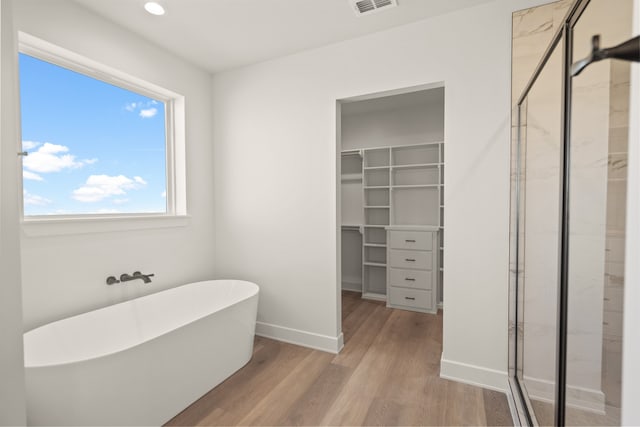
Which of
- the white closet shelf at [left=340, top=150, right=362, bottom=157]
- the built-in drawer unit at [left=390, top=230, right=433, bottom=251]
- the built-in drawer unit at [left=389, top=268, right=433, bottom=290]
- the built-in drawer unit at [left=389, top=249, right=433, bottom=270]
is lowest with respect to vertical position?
the built-in drawer unit at [left=389, top=268, right=433, bottom=290]

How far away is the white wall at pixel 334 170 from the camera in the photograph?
1.89 m

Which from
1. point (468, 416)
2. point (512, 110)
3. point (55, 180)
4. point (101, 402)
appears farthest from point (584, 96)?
point (55, 180)

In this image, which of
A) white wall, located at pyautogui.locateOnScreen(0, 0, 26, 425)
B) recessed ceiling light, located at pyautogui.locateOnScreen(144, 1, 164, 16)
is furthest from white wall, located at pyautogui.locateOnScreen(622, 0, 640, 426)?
recessed ceiling light, located at pyautogui.locateOnScreen(144, 1, 164, 16)

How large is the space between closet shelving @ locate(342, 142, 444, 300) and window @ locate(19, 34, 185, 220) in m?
2.33

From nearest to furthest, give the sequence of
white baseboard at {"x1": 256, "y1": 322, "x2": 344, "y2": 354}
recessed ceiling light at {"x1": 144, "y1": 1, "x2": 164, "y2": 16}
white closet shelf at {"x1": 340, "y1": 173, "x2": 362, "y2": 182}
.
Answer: recessed ceiling light at {"x1": 144, "y1": 1, "x2": 164, "y2": 16}, white baseboard at {"x1": 256, "y1": 322, "x2": 344, "y2": 354}, white closet shelf at {"x1": 340, "y1": 173, "x2": 362, "y2": 182}

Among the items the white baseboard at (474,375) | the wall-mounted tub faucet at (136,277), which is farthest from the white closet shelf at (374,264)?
the wall-mounted tub faucet at (136,277)

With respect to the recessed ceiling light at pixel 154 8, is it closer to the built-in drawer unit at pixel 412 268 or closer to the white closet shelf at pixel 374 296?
the built-in drawer unit at pixel 412 268

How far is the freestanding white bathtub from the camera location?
1.26m

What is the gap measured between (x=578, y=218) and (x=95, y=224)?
2.67 meters

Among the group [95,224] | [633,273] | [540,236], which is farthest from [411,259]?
[95,224]

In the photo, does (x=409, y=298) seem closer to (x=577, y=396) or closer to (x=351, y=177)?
(x=351, y=177)

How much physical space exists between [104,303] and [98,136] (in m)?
1.27

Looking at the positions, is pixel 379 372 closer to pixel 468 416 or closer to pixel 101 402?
pixel 468 416

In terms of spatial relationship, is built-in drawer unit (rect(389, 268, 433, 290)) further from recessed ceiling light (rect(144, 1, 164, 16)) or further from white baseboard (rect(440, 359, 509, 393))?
recessed ceiling light (rect(144, 1, 164, 16))
